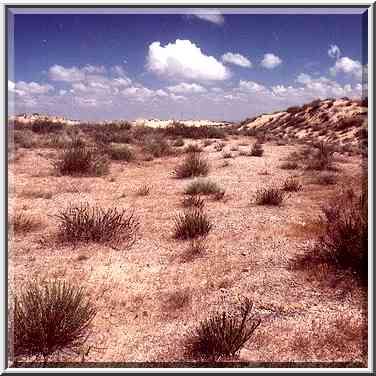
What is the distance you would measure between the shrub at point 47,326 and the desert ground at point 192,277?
0.30ft

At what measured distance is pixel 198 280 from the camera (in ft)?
14.5

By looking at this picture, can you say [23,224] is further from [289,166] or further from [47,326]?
[289,166]

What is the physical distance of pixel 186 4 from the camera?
9.66 feet

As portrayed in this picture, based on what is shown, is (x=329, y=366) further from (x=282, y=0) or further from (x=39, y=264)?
(x=39, y=264)

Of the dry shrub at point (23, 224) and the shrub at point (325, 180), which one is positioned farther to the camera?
the shrub at point (325, 180)

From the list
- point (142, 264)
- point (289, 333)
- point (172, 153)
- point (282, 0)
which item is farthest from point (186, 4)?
point (172, 153)

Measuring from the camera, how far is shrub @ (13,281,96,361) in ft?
10.4

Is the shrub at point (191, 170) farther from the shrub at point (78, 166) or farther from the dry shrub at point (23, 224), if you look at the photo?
the dry shrub at point (23, 224)

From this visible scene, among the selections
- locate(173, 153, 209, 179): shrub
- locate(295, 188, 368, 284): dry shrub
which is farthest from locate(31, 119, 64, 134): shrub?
locate(295, 188, 368, 284): dry shrub

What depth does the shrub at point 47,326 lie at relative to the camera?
3.16m

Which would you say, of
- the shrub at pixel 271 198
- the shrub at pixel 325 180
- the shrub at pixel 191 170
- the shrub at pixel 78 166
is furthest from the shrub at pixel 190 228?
the shrub at pixel 78 166

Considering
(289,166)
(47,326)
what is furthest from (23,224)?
(289,166)

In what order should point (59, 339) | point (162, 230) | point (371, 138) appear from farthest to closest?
point (162, 230) → point (59, 339) → point (371, 138)

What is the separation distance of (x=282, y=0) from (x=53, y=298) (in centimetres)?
282
